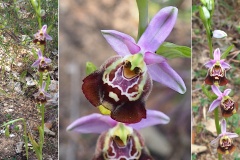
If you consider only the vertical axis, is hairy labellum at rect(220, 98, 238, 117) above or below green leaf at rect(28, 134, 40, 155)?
above

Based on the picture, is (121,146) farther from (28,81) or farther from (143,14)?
(28,81)

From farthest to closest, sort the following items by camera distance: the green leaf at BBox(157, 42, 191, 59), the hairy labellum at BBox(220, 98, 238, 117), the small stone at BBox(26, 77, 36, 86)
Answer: the small stone at BBox(26, 77, 36, 86), the hairy labellum at BBox(220, 98, 238, 117), the green leaf at BBox(157, 42, 191, 59)

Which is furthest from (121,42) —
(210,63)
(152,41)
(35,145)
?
(35,145)

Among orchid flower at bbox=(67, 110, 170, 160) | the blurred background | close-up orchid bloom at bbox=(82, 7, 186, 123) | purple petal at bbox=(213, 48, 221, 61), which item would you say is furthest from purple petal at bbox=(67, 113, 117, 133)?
purple petal at bbox=(213, 48, 221, 61)

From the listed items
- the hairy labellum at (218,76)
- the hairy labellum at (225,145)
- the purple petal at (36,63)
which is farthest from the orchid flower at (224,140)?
the purple petal at (36,63)

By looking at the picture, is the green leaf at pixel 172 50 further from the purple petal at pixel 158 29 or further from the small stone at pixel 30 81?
the small stone at pixel 30 81

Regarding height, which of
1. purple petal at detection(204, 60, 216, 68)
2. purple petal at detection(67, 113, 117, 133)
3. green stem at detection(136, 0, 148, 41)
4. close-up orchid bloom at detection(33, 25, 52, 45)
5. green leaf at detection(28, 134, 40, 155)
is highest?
close-up orchid bloom at detection(33, 25, 52, 45)

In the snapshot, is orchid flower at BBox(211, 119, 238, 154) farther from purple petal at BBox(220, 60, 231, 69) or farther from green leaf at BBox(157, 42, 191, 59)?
green leaf at BBox(157, 42, 191, 59)
